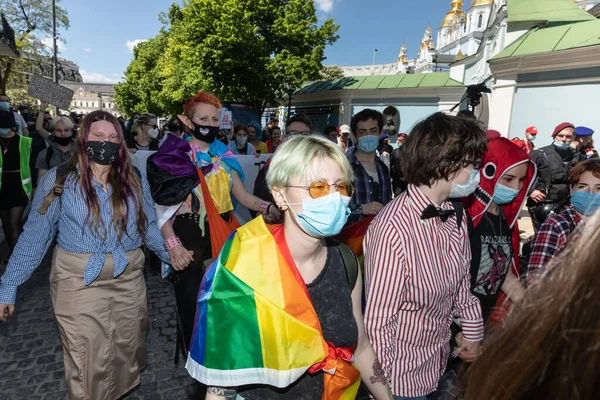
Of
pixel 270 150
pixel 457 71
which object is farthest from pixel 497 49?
pixel 270 150

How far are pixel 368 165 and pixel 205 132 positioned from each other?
172 cm

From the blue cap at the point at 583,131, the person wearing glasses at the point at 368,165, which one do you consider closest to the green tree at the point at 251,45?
the blue cap at the point at 583,131

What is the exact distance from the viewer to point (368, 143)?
397 centimetres

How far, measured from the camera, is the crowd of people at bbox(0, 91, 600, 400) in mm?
632

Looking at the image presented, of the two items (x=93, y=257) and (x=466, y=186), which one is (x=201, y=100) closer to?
(x=93, y=257)

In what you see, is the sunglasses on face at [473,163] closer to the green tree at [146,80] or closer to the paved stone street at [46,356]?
the paved stone street at [46,356]

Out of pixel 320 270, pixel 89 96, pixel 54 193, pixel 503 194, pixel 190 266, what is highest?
pixel 89 96

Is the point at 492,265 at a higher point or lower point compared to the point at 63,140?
lower

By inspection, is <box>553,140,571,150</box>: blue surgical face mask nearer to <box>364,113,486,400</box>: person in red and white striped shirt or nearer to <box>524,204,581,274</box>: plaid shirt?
<box>524,204,581,274</box>: plaid shirt

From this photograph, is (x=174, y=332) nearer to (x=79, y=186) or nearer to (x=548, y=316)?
(x=79, y=186)

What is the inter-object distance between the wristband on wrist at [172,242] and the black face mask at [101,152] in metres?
0.74

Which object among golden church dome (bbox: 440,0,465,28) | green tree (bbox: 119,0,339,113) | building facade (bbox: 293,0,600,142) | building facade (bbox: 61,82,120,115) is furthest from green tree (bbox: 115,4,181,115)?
building facade (bbox: 61,82,120,115)

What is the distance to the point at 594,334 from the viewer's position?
21.3 inches


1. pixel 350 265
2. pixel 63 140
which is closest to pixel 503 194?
pixel 350 265
